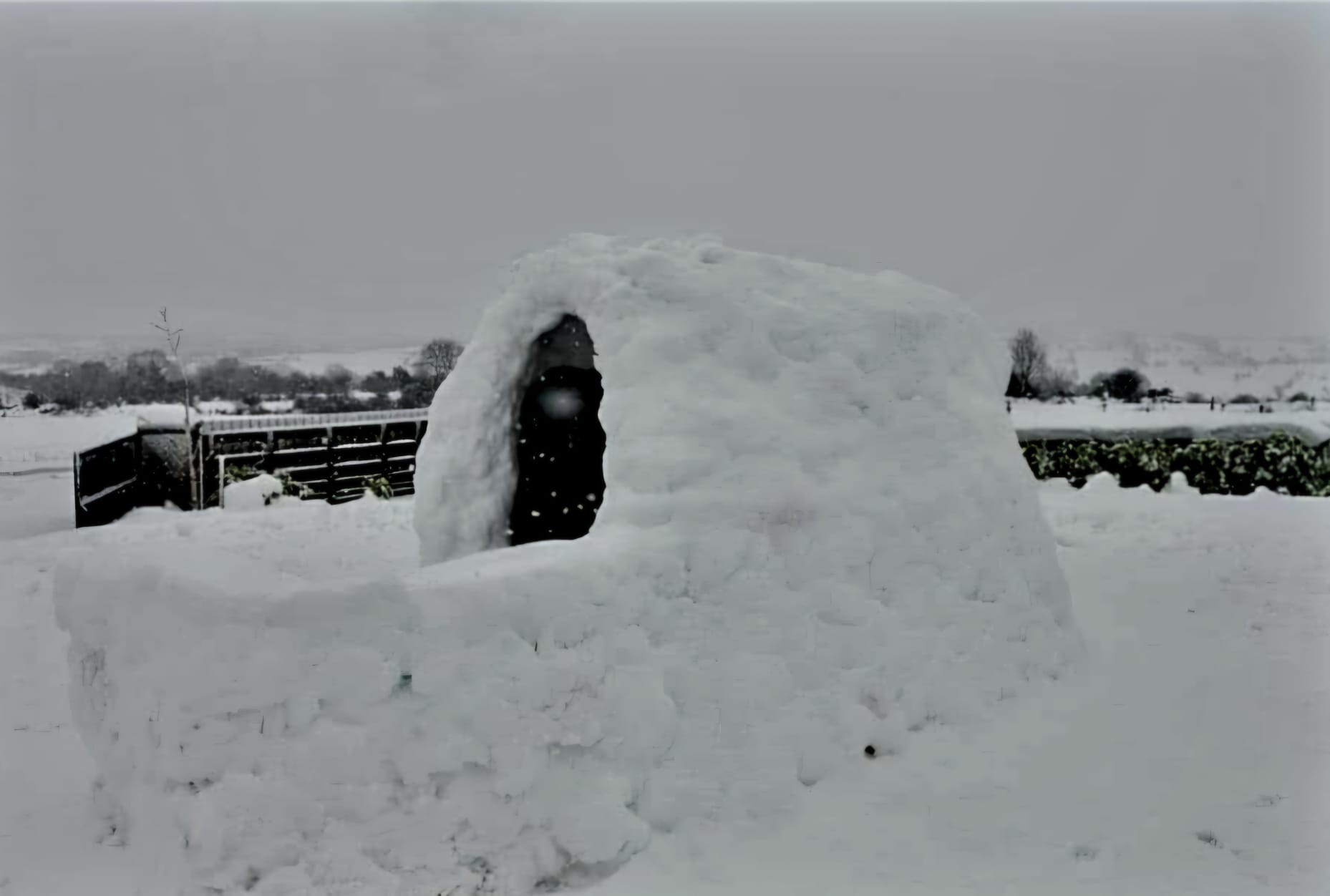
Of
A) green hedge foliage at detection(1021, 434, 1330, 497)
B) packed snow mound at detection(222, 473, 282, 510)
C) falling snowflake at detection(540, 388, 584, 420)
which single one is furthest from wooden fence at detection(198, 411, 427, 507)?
green hedge foliage at detection(1021, 434, 1330, 497)

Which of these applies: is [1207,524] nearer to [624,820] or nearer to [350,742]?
[624,820]

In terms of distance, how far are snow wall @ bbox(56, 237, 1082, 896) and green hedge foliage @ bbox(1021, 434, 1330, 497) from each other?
11555 mm

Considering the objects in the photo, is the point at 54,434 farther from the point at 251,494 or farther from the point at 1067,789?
the point at 1067,789

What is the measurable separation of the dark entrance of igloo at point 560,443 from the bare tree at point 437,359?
1364cm

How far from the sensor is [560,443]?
684 centimetres

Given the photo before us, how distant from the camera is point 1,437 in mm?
9375

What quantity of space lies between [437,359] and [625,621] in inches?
726

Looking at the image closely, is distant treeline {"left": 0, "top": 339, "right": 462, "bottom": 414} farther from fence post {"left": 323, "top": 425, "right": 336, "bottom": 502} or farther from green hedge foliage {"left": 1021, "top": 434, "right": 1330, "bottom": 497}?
green hedge foliage {"left": 1021, "top": 434, "right": 1330, "bottom": 497}

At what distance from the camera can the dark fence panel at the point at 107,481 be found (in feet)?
40.0

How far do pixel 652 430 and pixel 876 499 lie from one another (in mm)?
1361

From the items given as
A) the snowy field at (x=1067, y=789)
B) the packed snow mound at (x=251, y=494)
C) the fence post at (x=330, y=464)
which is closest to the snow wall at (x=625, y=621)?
the snowy field at (x=1067, y=789)

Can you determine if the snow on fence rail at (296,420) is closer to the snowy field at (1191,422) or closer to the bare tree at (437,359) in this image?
the bare tree at (437,359)

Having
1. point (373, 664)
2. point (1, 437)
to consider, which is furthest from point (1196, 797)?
point (1, 437)

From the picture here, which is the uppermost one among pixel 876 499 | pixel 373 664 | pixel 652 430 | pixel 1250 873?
pixel 652 430
